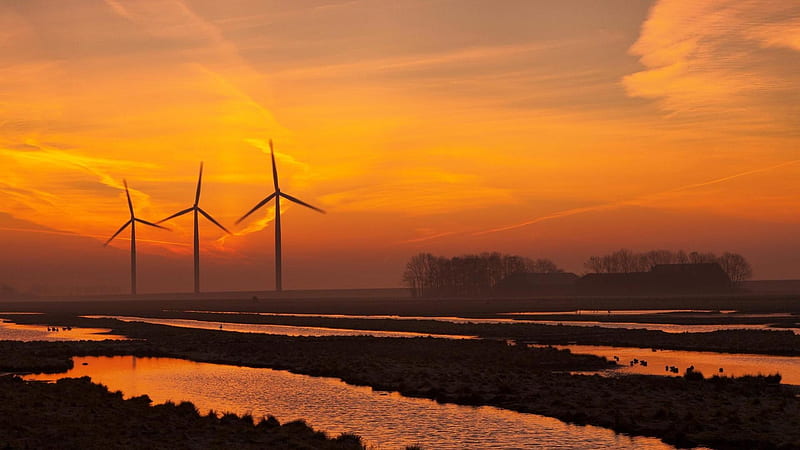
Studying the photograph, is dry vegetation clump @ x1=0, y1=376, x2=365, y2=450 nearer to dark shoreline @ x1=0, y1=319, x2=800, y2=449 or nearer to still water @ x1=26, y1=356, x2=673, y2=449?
still water @ x1=26, y1=356, x2=673, y2=449

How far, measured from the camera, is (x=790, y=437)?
25422 millimetres

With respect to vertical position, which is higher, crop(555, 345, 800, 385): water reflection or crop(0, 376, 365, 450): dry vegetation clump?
crop(0, 376, 365, 450): dry vegetation clump

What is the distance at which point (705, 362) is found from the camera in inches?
1895

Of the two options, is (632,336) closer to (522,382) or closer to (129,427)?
(522,382)

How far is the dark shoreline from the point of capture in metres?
27.9

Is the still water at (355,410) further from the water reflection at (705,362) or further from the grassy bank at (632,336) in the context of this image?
the grassy bank at (632,336)

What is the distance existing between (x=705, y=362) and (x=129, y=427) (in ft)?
111

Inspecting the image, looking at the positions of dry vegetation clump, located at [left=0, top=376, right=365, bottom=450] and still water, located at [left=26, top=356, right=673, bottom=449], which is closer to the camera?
dry vegetation clump, located at [left=0, top=376, right=365, bottom=450]

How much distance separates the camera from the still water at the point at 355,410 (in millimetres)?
26766

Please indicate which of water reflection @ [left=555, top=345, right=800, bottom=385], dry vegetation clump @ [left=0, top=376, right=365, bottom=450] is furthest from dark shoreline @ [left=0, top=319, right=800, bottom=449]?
dry vegetation clump @ [left=0, top=376, right=365, bottom=450]

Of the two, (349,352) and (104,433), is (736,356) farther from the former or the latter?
(104,433)

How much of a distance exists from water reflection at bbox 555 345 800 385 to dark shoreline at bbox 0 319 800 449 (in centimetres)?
321

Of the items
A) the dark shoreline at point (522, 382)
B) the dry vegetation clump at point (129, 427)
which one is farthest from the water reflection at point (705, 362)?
the dry vegetation clump at point (129, 427)

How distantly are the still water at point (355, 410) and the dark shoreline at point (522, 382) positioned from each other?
1.39m
